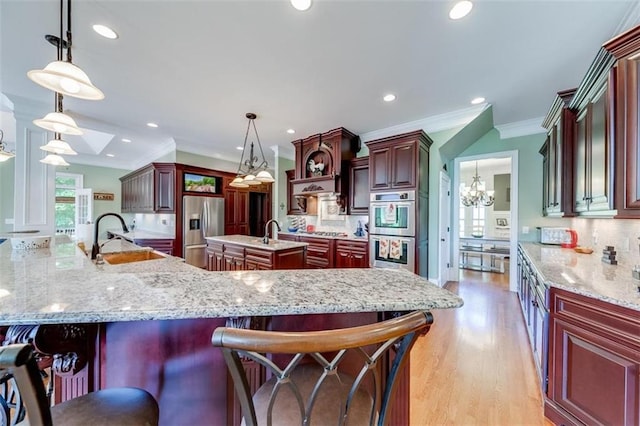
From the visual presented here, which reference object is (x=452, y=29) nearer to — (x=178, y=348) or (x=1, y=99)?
(x=178, y=348)

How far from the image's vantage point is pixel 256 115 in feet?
13.0

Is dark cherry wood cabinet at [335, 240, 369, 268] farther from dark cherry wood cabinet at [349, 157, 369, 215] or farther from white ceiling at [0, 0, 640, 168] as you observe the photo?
white ceiling at [0, 0, 640, 168]

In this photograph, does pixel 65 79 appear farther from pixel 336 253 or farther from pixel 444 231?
pixel 444 231

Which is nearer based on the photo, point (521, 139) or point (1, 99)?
point (1, 99)

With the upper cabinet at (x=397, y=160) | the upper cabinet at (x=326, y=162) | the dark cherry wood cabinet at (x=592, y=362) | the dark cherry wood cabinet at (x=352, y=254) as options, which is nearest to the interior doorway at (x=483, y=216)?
the upper cabinet at (x=397, y=160)

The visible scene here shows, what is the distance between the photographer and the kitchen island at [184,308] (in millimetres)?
785

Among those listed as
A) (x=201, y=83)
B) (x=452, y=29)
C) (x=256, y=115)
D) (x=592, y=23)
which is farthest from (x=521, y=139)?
(x=201, y=83)

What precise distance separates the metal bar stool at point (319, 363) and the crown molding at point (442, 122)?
3.84m

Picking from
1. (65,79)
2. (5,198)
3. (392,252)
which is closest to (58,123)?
(65,79)

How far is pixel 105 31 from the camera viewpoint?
6.98 ft

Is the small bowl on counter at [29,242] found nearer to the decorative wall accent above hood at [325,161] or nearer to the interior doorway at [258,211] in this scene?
the decorative wall accent above hood at [325,161]

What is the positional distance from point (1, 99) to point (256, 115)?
133 inches

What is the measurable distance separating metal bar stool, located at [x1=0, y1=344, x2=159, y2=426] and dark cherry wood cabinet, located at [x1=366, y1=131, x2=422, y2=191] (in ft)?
11.9

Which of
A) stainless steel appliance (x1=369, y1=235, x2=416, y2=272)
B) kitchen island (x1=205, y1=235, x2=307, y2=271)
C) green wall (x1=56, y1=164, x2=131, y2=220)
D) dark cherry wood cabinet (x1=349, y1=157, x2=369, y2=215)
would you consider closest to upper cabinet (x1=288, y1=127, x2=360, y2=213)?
dark cherry wood cabinet (x1=349, y1=157, x2=369, y2=215)
